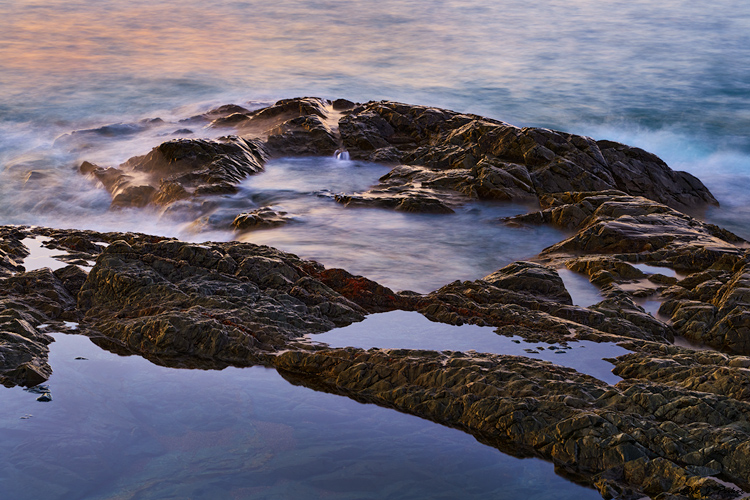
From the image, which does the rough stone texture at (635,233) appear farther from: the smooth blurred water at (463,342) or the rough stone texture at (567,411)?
the rough stone texture at (567,411)

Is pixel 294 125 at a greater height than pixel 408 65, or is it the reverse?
pixel 408 65

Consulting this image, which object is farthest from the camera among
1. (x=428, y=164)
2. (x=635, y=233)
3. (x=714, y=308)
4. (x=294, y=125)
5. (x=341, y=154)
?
(x=294, y=125)

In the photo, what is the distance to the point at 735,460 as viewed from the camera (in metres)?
4.02

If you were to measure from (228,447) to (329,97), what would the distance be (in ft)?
57.6

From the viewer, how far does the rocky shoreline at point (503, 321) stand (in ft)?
14.1

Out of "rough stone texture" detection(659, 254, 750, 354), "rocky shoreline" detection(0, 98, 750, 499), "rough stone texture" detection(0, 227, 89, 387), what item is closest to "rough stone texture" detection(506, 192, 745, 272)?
"rocky shoreline" detection(0, 98, 750, 499)

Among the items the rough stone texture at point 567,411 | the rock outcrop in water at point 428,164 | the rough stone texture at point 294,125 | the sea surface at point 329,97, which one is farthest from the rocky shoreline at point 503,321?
the rough stone texture at point 294,125

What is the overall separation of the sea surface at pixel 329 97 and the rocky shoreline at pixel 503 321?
0.95ft

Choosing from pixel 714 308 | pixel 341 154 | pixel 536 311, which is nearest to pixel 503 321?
pixel 536 311

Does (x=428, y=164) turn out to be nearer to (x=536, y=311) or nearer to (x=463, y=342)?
(x=536, y=311)

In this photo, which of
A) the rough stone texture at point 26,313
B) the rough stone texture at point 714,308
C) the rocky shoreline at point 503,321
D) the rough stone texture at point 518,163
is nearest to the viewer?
the rocky shoreline at point 503,321

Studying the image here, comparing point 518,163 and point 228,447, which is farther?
point 518,163

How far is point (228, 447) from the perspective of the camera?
4367 mm

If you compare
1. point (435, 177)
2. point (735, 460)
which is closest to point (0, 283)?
point (735, 460)
